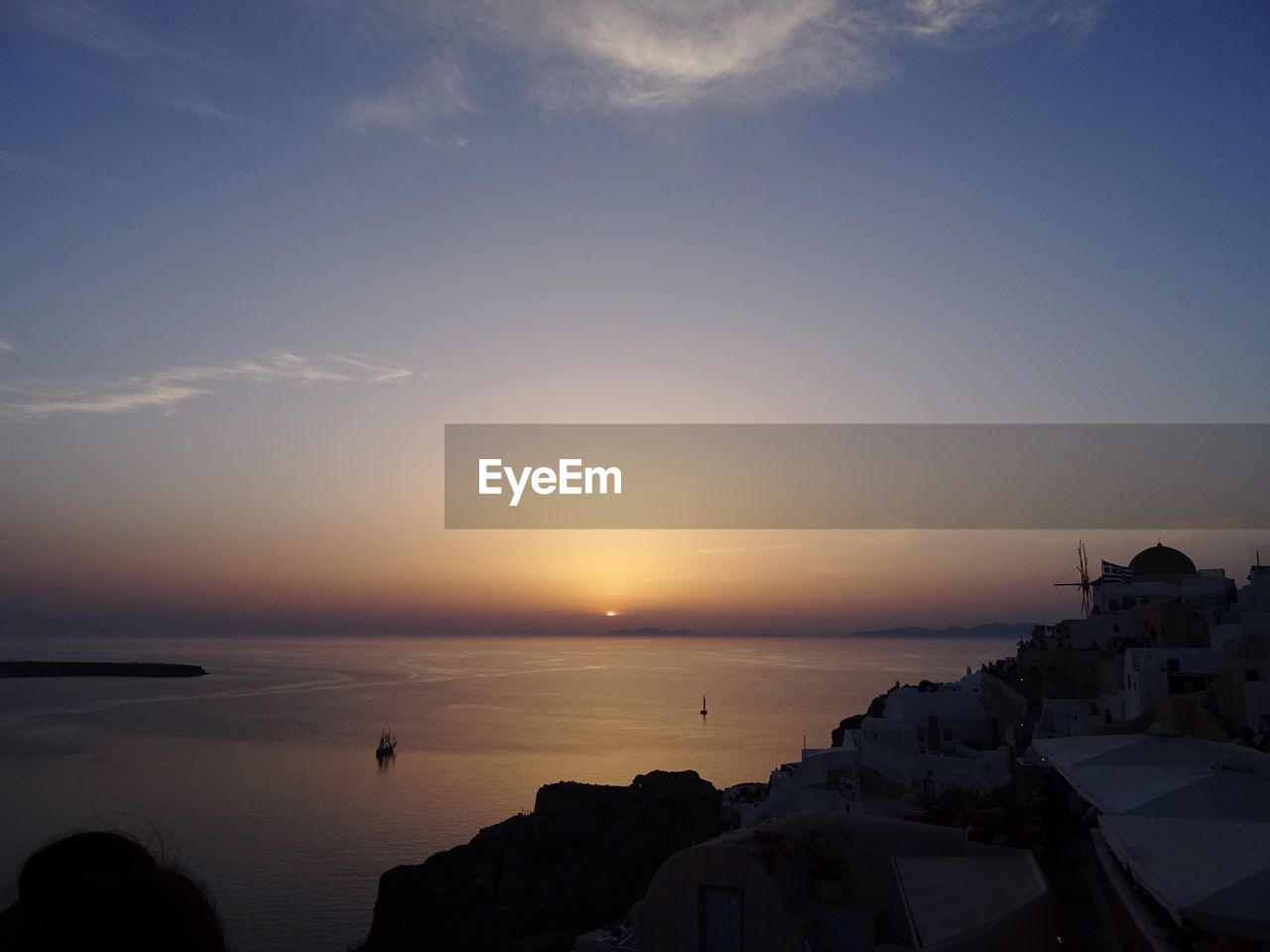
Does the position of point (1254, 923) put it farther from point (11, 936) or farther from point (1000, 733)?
point (1000, 733)

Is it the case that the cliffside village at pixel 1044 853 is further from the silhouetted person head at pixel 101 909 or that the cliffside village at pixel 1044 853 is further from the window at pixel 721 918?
the silhouetted person head at pixel 101 909

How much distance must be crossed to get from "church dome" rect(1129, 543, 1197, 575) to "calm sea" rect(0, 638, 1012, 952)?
97.6 ft

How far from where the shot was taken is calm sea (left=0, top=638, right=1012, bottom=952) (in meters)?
36.6

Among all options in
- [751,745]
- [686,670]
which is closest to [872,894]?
[751,745]

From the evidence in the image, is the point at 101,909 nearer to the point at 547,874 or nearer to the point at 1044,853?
the point at 1044,853

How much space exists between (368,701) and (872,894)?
11594 centimetres

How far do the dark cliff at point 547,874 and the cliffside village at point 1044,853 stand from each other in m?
7.61

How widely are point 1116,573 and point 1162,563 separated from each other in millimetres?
4130

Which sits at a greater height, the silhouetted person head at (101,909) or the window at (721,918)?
the silhouetted person head at (101,909)

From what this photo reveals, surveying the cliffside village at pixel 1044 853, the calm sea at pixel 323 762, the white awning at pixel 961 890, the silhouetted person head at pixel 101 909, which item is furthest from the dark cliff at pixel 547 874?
the silhouetted person head at pixel 101 909

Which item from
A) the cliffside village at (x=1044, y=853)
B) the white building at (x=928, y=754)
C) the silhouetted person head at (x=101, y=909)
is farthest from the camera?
the white building at (x=928, y=754)

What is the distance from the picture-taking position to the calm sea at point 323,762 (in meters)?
36.6

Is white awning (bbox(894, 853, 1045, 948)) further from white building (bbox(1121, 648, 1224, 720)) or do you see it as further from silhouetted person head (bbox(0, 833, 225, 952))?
white building (bbox(1121, 648, 1224, 720))

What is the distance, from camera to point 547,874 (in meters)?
28.6
